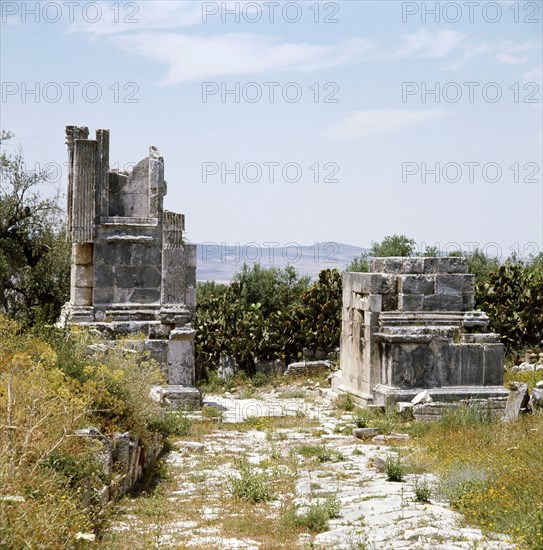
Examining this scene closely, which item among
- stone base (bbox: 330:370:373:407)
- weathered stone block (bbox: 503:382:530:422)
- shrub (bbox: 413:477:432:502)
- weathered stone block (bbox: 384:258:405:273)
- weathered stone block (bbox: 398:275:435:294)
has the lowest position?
stone base (bbox: 330:370:373:407)

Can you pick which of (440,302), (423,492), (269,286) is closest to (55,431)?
(423,492)

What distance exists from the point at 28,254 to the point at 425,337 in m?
11.2

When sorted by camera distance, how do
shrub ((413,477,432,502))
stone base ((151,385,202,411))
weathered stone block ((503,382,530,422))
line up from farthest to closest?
stone base ((151,385,202,411))
weathered stone block ((503,382,530,422))
shrub ((413,477,432,502))

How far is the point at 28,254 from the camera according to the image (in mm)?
21016

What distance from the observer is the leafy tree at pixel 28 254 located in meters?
20.5

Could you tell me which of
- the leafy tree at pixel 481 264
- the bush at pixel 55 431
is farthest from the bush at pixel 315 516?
the leafy tree at pixel 481 264

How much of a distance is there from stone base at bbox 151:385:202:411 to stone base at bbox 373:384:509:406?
9.90ft

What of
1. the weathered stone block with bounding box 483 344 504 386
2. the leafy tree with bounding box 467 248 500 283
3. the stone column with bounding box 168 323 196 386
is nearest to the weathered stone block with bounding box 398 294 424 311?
the weathered stone block with bounding box 483 344 504 386

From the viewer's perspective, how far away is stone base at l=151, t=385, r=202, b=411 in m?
14.1

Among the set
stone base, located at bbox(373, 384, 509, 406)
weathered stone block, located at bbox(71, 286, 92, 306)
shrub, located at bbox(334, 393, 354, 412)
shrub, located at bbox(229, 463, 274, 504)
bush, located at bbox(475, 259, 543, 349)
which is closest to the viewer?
shrub, located at bbox(229, 463, 274, 504)

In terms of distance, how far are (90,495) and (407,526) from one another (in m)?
2.72

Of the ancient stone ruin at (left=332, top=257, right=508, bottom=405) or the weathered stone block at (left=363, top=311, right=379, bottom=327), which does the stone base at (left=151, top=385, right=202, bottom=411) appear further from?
the weathered stone block at (left=363, top=311, right=379, bottom=327)

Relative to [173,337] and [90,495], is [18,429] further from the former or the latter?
[173,337]

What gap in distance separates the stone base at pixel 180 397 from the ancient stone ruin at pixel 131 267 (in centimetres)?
3
